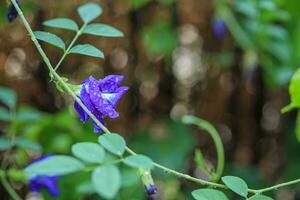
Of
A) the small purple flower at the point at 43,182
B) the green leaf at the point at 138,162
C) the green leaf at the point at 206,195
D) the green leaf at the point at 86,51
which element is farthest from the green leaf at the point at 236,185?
the small purple flower at the point at 43,182

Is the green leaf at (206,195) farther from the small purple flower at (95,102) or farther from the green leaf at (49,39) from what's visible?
the green leaf at (49,39)

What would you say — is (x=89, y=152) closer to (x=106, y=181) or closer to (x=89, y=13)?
(x=106, y=181)

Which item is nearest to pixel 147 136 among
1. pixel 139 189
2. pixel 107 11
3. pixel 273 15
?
pixel 107 11

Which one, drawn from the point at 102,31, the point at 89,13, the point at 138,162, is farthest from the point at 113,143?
the point at 89,13

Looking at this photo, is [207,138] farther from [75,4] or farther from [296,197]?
[75,4]

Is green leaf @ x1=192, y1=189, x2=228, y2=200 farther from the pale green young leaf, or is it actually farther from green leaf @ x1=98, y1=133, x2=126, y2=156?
the pale green young leaf

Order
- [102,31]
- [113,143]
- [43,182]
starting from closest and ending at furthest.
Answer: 1. [113,143]
2. [102,31]
3. [43,182]
